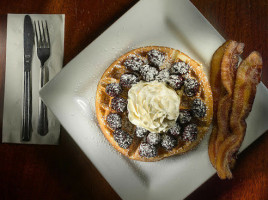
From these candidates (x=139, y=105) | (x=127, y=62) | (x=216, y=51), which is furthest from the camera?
(x=216, y=51)

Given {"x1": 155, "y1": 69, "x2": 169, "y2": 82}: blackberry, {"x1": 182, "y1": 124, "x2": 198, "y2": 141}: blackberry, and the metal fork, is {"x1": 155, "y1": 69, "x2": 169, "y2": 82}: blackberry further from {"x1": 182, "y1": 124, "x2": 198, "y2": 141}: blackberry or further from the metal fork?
the metal fork

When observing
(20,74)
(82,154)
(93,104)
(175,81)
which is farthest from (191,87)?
(20,74)

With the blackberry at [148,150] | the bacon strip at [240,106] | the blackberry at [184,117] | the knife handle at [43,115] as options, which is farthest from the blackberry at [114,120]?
the bacon strip at [240,106]

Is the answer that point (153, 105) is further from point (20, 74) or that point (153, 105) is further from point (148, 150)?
point (20, 74)

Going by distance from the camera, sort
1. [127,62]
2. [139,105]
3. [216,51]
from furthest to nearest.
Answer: [216,51] → [127,62] → [139,105]

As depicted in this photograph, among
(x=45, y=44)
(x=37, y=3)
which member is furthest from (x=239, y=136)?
(x=37, y=3)

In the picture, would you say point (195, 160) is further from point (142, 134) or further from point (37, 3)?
point (37, 3)
